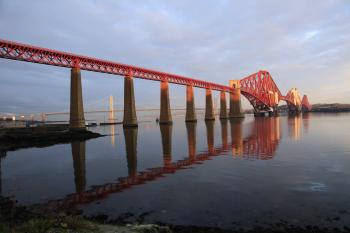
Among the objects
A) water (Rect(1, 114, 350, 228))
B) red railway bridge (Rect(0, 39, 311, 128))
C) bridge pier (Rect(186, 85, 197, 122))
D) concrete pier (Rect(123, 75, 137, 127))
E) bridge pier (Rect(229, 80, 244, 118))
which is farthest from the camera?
bridge pier (Rect(229, 80, 244, 118))

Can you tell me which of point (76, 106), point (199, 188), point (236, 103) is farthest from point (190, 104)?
point (199, 188)

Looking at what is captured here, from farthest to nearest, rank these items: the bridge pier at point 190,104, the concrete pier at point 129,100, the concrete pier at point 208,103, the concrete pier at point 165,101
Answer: the concrete pier at point 208,103
the bridge pier at point 190,104
the concrete pier at point 165,101
the concrete pier at point 129,100

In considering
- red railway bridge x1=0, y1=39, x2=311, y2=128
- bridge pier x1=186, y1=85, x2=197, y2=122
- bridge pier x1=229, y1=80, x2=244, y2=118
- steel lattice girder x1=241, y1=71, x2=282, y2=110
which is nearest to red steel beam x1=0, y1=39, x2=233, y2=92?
red railway bridge x1=0, y1=39, x2=311, y2=128

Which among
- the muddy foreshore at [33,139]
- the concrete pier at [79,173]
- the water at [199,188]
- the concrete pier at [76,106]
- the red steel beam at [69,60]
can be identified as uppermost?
the red steel beam at [69,60]

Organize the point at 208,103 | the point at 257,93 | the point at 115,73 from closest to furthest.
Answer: the point at 115,73 < the point at 208,103 < the point at 257,93

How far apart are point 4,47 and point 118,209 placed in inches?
2045

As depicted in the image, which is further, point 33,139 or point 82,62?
point 82,62

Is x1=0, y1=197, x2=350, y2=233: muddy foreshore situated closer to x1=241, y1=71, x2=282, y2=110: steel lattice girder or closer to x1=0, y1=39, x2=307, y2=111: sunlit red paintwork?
x1=0, y1=39, x2=307, y2=111: sunlit red paintwork

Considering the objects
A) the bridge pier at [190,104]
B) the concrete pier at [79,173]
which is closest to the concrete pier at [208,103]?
the bridge pier at [190,104]

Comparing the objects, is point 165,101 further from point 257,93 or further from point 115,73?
point 257,93

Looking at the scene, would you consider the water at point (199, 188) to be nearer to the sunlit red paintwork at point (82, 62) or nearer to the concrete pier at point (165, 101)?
the sunlit red paintwork at point (82, 62)

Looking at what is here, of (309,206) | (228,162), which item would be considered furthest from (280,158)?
(309,206)

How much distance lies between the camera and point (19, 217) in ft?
35.7

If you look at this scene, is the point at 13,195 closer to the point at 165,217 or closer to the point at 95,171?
the point at 95,171
